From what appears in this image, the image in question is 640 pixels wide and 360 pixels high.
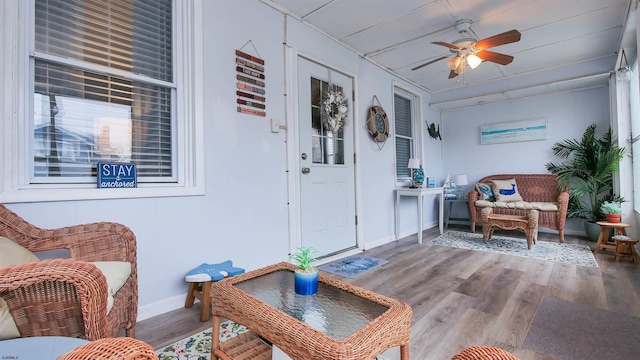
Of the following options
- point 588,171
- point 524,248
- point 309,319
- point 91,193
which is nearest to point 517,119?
point 588,171

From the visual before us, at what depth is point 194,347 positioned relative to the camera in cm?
158

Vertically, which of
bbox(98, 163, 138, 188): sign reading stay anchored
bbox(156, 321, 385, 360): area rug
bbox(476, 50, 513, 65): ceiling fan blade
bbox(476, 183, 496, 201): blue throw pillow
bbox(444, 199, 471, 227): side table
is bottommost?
bbox(156, 321, 385, 360): area rug

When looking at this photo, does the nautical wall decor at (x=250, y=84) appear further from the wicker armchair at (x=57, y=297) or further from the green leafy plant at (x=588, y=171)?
the green leafy plant at (x=588, y=171)

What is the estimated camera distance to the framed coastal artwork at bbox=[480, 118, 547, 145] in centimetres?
495

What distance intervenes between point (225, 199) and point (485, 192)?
4368mm

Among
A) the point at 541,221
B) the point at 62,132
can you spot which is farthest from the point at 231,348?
the point at 541,221

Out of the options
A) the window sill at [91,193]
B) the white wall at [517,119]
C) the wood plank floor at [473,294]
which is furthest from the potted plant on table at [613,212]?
the window sill at [91,193]

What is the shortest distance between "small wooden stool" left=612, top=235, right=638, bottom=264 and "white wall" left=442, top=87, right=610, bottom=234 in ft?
5.01

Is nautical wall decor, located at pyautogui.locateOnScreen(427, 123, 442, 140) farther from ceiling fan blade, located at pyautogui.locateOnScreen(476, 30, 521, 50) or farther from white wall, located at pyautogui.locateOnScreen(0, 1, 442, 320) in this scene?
white wall, located at pyautogui.locateOnScreen(0, 1, 442, 320)

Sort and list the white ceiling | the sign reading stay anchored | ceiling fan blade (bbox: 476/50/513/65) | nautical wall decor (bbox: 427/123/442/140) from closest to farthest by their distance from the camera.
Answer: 1. the sign reading stay anchored
2. the white ceiling
3. ceiling fan blade (bbox: 476/50/513/65)
4. nautical wall decor (bbox: 427/123/442/140)

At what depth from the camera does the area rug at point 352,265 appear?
2.88 metres

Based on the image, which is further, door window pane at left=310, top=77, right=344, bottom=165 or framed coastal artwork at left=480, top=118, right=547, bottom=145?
framed coastal artwork at left=480, top=118, right=547, bottom=145

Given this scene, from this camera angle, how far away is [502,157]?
533 centimetres

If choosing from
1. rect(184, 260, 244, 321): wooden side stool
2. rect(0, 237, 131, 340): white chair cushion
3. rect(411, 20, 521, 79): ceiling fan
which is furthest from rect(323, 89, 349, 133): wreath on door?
rect(0, 237, 131, 340): white chair cushion
